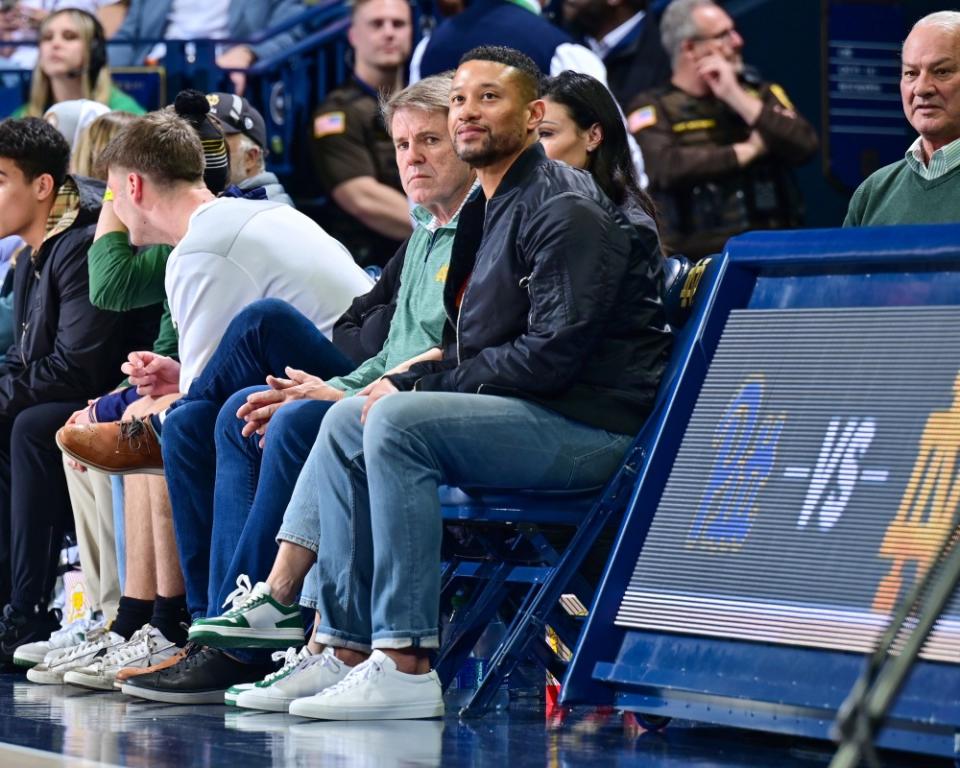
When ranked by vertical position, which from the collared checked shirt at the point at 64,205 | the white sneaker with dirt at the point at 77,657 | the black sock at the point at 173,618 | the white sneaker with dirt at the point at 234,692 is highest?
the collared checked shirt at the point at 64,205

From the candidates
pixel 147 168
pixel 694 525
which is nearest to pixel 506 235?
pixel 694 525

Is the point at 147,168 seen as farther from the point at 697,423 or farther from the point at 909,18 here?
the point at 909,18

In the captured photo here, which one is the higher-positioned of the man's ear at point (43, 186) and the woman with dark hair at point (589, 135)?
the woman with dark hair at point (589, 135)

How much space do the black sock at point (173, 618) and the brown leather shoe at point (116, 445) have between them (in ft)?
1.12

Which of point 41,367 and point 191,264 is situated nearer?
point 191,264

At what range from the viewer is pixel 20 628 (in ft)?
16.1

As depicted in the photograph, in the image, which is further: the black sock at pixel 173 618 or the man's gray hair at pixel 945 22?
the black sock at pixel 173 618

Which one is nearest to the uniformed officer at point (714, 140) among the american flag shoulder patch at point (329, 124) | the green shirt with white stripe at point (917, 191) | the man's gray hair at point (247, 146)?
the american flag shoulder patch at point (329, 124)

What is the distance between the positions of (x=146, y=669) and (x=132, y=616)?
55 centimetres

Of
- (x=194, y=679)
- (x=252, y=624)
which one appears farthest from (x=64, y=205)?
(x=252, y=624)

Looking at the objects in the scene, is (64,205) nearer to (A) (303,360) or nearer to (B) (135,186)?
(B) (135,186)

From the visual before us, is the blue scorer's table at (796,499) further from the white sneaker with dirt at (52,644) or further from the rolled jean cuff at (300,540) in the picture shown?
the white sneaker with dirt at (52,644)

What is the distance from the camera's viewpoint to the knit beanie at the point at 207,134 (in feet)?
15.7

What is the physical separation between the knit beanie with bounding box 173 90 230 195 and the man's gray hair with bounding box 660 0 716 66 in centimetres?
301
